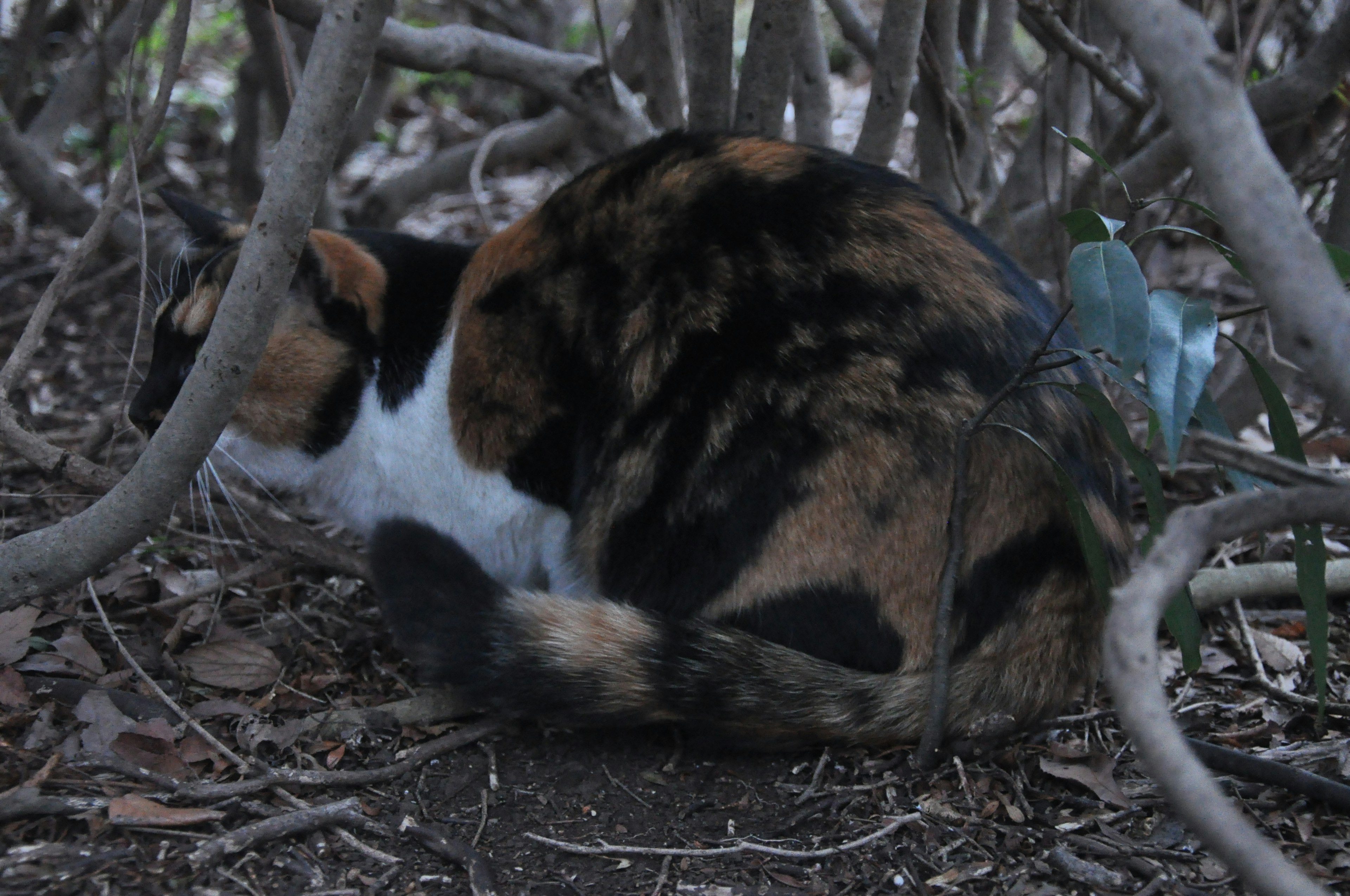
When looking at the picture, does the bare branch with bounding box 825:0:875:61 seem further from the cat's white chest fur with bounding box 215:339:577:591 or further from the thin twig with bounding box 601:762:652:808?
the thin twig with bounding box 601:762:652:808

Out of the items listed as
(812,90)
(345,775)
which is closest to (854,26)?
(812,90)

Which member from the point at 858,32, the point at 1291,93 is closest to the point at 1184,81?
the point at 1291,93

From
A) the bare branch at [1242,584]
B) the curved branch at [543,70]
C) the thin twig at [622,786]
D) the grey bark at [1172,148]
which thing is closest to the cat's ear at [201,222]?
the curved branch at [543,70]

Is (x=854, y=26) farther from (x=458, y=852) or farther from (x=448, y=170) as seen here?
(x=458, y=852)

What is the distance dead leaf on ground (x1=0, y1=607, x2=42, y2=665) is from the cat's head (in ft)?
1.48

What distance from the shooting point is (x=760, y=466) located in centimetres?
199

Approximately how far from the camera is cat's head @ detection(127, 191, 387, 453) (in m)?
2.40

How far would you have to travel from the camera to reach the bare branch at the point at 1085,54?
2406 mm

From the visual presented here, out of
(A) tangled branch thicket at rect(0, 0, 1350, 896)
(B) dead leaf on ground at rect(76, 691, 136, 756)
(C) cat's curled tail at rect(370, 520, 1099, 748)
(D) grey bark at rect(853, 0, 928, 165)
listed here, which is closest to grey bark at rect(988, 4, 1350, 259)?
(A) tangled branch thicket at rect(0, 0, 1350, 896)

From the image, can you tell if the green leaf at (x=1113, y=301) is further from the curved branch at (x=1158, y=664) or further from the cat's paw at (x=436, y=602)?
the cat's paw at (x=436, y=602)

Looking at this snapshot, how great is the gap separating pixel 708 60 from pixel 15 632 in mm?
2032

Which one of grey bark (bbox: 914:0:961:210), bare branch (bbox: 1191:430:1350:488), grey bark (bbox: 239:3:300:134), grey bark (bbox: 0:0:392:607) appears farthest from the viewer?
grey bark (bbox: 239:3:300:134)

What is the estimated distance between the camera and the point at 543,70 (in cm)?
314

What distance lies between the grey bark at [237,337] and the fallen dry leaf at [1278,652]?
220cm
